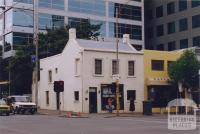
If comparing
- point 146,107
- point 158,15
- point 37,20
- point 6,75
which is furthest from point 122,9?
point 146,107

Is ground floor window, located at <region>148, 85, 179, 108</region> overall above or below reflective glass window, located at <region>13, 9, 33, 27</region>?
below

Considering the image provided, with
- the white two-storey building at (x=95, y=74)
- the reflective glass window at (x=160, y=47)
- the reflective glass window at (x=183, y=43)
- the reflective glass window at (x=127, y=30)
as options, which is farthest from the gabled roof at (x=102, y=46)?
the reflective glass window at (x=160, y=47)

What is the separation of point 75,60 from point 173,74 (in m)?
10.5

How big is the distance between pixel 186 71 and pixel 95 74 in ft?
32.6

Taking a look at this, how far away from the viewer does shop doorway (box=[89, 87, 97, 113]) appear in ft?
151

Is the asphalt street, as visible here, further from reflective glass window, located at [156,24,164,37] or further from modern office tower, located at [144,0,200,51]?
reflective glass window, located at [156,24,164,37]

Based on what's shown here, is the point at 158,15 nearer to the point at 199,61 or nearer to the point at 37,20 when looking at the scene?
the point at 37,20

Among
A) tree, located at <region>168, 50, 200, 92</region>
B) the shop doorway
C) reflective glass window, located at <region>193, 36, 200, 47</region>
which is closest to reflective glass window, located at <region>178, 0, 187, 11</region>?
reflective glass window, located at <region>193, 36, 200, 47</region>

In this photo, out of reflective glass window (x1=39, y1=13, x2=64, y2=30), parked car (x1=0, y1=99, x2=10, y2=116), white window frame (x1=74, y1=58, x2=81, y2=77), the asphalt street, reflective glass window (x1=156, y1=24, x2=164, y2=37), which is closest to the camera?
the asphalt street

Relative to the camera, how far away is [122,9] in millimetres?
82875

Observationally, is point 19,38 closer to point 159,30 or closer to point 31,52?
point 31,52

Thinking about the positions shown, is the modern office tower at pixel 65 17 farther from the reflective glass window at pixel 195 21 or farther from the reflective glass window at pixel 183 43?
the reflective glass window at pixel 195 21

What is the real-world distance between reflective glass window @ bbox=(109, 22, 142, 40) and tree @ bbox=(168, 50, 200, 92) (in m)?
31.8

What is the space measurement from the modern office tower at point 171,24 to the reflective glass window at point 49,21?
71.8 ft
